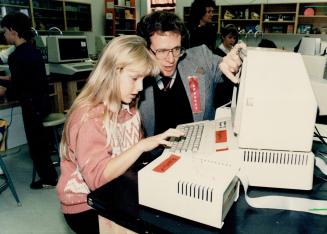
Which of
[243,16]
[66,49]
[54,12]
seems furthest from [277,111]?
[243,16]

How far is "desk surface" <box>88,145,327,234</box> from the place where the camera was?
2.30ft

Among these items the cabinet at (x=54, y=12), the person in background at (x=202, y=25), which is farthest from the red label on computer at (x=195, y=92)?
the cabinet at (x=54, y=12)

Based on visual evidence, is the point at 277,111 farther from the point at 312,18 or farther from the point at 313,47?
the point at 312,18

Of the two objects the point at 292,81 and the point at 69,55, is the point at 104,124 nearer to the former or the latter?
the point at 292,81

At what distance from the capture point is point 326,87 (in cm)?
111

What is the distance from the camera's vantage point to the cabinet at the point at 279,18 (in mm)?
6184

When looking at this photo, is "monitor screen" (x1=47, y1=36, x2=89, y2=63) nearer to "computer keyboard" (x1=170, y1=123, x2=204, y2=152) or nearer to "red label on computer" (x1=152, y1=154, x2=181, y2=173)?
"computer keyboard" (x1=170, y1=123, x2=204, y2=152)

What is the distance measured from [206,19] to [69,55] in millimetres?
1644

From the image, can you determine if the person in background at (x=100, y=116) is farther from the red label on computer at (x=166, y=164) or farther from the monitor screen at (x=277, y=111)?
the monitor screen at (x=277, y=111)

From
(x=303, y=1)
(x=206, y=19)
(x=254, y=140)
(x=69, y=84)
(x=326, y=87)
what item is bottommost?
(x=69, y=84)

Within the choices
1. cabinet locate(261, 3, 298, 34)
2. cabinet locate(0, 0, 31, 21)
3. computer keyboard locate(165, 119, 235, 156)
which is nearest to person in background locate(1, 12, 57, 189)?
computer keyboard locate(165, 119, 235, 156)

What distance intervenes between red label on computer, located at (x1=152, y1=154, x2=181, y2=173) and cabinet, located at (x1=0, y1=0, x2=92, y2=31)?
533cm

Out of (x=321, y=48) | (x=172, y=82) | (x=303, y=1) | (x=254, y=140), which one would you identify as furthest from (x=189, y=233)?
(x=303, y=1)

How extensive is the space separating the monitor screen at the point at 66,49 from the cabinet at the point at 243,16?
414cm
